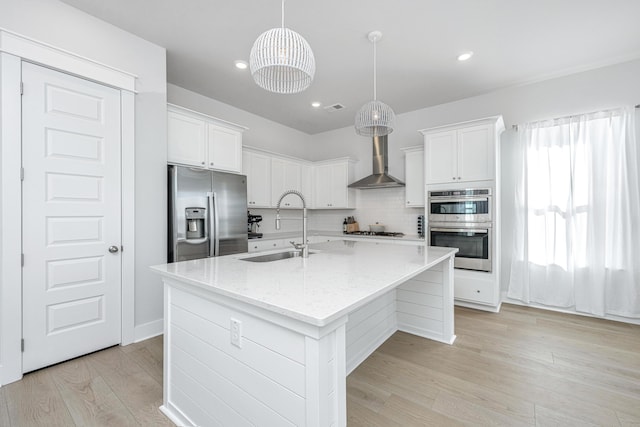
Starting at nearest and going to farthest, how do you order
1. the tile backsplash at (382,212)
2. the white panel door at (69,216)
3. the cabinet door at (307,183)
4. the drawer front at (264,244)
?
the white panel door at (69,216)
the drawer front at (264,244)
the tile backsplash at (382,212)
the cabinet door at (307,183)

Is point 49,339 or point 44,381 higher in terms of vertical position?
point 49,339

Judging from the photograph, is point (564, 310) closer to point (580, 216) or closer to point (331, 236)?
point (580, 216)

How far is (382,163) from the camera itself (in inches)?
196

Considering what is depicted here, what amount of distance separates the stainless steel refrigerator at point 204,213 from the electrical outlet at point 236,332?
5.95ft

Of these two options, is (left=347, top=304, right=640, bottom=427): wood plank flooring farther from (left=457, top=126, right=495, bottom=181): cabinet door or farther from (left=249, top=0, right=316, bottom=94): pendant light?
(left=249, top=0, right=316, bottom=94): pendant light

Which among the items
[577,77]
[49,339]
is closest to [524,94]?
[577,77]

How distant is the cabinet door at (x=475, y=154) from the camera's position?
349 cm

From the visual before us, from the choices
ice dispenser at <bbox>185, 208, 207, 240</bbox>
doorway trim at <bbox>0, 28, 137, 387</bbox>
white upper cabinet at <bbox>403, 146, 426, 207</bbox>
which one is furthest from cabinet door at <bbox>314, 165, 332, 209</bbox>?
doorway trim at <bbox>0, 28, 137, 387</bbox>

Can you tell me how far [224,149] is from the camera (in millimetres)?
3574

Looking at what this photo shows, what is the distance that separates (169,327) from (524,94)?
4.69m

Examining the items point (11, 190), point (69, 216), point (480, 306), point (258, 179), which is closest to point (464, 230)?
point (480, 306)

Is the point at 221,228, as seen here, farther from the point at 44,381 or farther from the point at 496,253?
the point at 496,253

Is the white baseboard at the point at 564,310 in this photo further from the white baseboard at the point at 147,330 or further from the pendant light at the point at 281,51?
the white baseboard at the point at 147,330

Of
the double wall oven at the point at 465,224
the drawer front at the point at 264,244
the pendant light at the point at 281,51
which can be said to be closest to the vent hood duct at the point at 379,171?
the double wall oven at the point at 465,224
